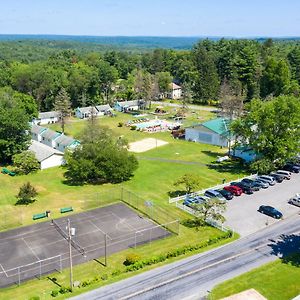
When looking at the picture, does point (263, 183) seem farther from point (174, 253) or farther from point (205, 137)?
point (205, 137)

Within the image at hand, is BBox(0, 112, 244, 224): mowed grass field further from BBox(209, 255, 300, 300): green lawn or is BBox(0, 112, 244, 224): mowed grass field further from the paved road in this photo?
BBox(209, 255, 300, 300): green lawn

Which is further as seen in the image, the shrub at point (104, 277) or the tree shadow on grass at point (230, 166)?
the tree shadow on grass at point (230, 166)

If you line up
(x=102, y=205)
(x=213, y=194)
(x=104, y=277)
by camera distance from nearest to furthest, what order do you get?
(x=104, y=277), (x=102, y=205), (x=213, y=194)

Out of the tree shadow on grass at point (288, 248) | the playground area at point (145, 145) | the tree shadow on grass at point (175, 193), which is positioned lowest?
the playground area at point (145, 145)

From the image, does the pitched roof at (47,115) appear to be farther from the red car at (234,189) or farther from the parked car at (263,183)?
the parked car at (263,183)

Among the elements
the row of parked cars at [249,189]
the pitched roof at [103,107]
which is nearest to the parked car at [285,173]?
the row of parked cars at [249,189]

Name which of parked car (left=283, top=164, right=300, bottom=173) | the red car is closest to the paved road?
the red car

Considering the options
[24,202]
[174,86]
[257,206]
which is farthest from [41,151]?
[174,86]
